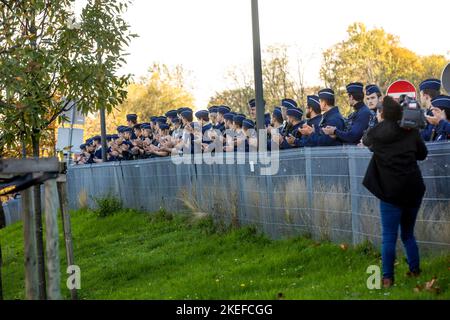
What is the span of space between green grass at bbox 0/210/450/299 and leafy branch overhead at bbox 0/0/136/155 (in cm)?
257

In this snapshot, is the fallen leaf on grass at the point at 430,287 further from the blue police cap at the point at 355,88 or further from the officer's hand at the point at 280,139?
the officer's hand at the point at 280,139

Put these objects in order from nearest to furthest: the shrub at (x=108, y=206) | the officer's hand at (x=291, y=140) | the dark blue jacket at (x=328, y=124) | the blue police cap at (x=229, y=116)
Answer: the dark blue jacket at (x=328, y=124) < the officer's hand at (x=291, y=140) < the blue police cap at (x=229, y=116) < the shrub at (x=108, y=206)

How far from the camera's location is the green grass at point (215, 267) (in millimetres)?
11047

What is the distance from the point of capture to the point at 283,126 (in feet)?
55.9

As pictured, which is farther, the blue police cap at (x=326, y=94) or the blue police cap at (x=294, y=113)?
the blue police cap at (x=294, y=113)

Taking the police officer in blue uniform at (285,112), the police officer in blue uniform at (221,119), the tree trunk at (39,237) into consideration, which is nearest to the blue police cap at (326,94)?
the police officer in blue uniform at (285,112)

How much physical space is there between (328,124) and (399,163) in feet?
15.3

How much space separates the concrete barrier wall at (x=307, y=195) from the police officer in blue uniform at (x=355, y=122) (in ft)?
1.49

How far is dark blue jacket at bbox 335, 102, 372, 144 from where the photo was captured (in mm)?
14445

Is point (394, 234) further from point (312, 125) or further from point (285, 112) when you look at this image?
point (285, 112)

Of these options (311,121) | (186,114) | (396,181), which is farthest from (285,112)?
(396,181)

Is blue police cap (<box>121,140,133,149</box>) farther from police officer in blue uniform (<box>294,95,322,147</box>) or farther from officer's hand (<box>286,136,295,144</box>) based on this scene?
police officer in blue uniform (<box>294,95,322,147</box>)
